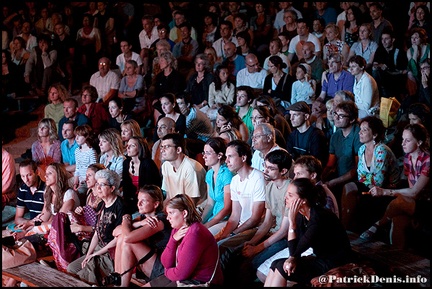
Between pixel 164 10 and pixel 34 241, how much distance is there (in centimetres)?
763

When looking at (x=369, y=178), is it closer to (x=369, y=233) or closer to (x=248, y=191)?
(x=369, y=233)

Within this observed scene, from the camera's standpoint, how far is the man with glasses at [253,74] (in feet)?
31.1

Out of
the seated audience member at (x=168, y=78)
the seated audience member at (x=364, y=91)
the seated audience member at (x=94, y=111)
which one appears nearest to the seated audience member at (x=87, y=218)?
the seated audience member at (x=94, y=111)

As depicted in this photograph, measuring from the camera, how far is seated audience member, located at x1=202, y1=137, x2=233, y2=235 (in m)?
6.08

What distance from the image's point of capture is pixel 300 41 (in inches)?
400

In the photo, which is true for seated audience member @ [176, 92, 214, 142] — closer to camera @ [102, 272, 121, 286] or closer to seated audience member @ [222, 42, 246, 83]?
seated audience member @ [222, 42, 246, 83]

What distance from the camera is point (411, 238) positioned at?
5.59 m

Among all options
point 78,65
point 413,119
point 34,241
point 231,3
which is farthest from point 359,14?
point 34,241

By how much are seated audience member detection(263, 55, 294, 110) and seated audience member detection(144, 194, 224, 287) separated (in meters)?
4.04

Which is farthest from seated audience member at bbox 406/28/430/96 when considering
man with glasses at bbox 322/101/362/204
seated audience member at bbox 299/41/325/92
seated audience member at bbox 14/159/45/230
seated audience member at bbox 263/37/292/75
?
seated audience member at bbox 14/159/45/230

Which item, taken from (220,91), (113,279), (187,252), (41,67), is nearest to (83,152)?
(220,91)

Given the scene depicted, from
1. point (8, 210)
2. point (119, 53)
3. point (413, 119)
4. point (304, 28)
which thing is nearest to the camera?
point (413, 119)

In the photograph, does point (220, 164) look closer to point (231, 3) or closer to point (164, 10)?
point (231, 3)

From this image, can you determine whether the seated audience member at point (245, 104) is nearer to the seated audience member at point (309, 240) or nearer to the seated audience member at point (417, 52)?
the seated audience member at point (417, 52)
